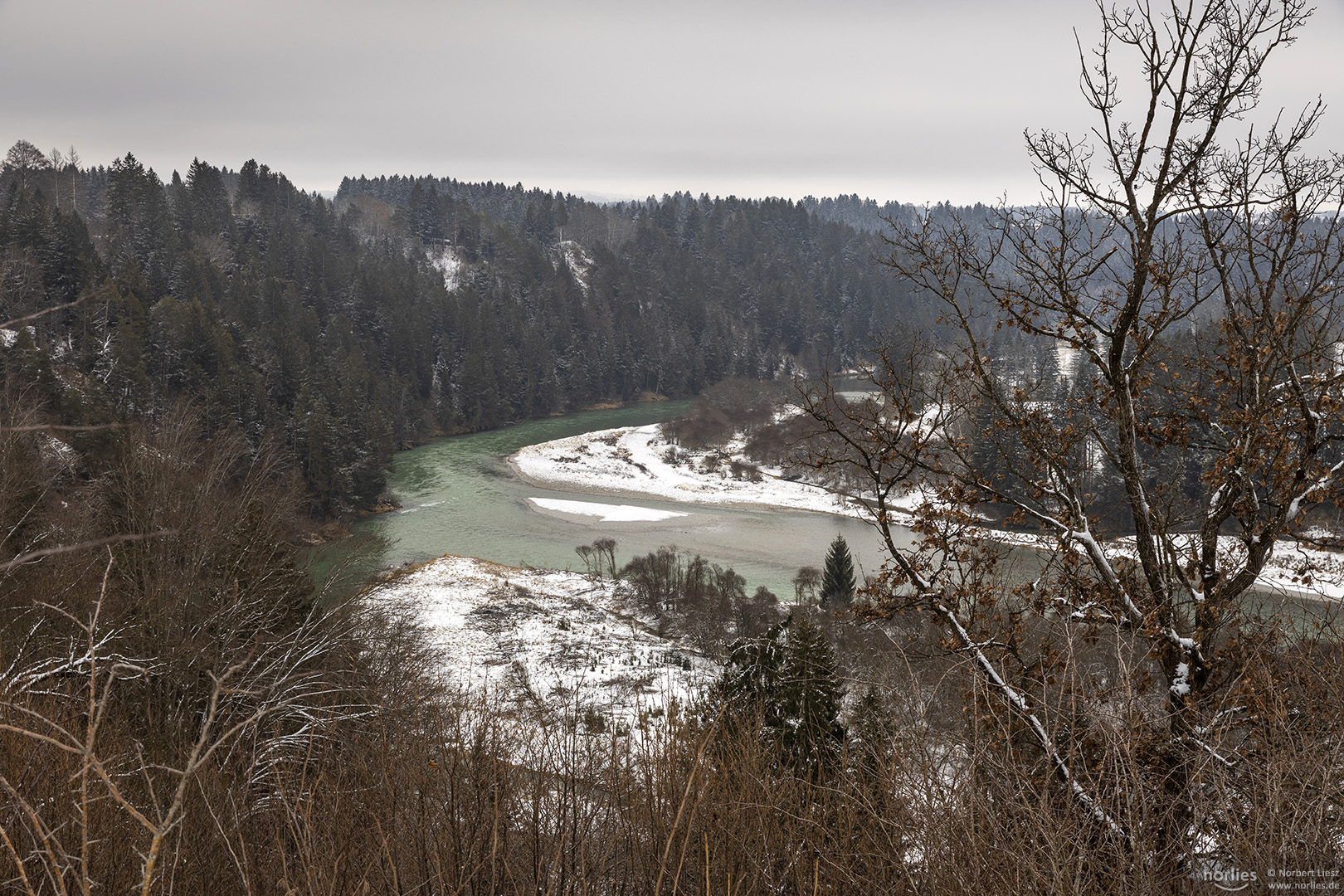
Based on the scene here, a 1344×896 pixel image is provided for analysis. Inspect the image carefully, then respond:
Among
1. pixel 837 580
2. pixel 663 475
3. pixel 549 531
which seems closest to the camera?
pixel 837 580

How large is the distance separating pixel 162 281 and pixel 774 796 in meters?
69.0

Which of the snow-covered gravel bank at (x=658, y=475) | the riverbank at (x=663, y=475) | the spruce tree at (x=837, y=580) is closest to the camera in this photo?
the spruce tree at (x=837, y=580)

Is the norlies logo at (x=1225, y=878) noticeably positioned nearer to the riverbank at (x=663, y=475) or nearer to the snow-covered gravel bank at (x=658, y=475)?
the riverbank at (x=663, y=475)

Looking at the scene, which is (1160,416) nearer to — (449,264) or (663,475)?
(663,475)

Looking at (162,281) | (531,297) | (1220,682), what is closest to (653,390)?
(531,297)

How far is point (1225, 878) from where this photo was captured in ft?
10.9

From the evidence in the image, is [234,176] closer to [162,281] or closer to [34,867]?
[162,281]

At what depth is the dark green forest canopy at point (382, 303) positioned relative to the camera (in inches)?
1757

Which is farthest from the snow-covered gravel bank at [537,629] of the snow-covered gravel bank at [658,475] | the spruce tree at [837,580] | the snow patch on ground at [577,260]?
the snow patch on ground at [577,260]

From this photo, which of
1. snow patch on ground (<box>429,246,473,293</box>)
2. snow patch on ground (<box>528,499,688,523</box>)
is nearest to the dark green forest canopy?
snow patch on ground (<box>429,246,473,293</box>)

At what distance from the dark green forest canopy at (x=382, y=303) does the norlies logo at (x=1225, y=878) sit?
15.0 feet

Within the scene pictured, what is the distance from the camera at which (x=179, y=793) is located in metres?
1.65

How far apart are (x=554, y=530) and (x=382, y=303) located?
49.8 metres

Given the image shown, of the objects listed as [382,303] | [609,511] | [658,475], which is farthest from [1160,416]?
[382,303]
